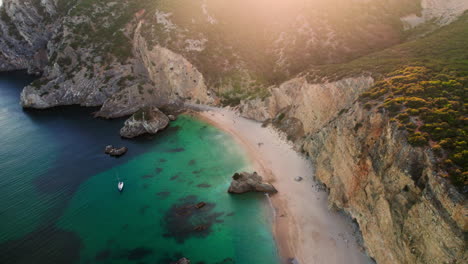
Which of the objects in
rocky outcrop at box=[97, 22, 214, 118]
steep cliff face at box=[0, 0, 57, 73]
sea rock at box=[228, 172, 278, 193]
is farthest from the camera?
steep cliff face at box=[0, 0, 57, 73]

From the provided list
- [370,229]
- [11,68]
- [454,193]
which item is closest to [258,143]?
[370,229]

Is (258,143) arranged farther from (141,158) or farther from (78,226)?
(78,226)

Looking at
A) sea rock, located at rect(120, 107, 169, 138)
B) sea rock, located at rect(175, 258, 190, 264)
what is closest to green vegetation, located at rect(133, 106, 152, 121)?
sea rock, located at rect(120, 107, 169, 138)

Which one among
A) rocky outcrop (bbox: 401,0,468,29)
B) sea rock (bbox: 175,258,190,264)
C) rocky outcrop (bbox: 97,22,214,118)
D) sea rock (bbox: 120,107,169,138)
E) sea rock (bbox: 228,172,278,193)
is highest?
rocky outcrop (bbox: 401,0,468,29)

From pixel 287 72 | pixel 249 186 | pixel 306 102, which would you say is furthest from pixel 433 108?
pixel 287 72

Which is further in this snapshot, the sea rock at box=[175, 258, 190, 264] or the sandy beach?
the sandy beach

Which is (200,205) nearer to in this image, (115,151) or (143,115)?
(115,151)

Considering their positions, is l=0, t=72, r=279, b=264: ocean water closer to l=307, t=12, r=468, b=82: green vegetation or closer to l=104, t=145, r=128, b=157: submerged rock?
l=104, t=145, r=128, b=157: submerged rock
